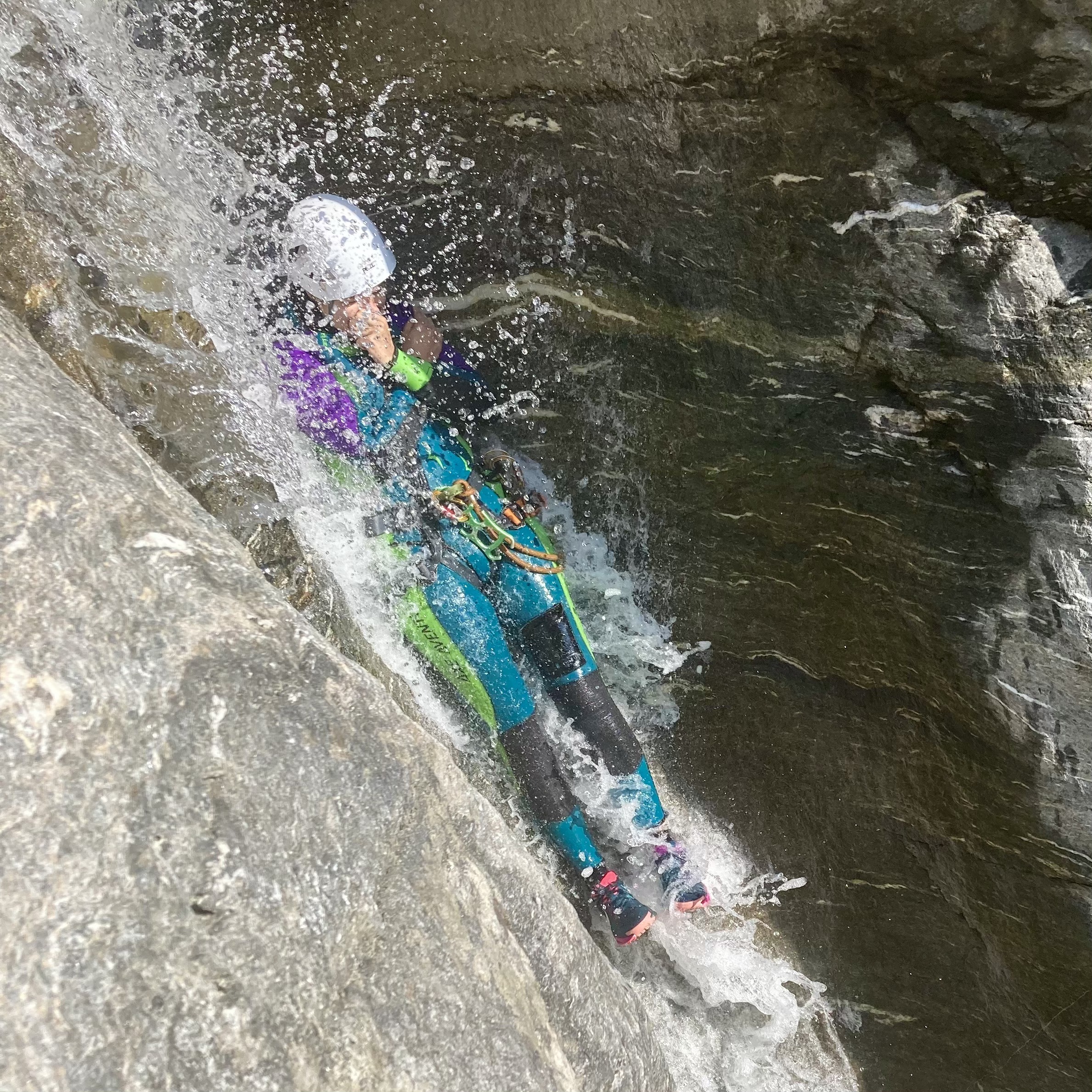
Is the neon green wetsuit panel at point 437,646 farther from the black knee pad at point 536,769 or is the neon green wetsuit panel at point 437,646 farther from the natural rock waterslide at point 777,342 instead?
the natural rock waterslide at point 777,342

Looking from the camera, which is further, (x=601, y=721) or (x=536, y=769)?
(x=601, y=721)

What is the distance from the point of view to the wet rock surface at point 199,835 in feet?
4.75

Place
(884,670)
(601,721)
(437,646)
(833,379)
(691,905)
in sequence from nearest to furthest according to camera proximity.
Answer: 1. (833,379)
2. (884,670)
3. (437,646)
4. (601,721)
5. (691,905)

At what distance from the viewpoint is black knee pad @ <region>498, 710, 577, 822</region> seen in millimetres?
3311

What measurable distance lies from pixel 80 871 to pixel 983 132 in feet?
9.80

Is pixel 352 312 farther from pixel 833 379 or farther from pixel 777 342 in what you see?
pixel 833 379

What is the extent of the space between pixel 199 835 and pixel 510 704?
179 cm

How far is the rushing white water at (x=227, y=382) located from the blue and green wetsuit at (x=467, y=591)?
0.47ft

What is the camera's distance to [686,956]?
362cm

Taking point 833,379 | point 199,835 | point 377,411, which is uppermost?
point 833,379

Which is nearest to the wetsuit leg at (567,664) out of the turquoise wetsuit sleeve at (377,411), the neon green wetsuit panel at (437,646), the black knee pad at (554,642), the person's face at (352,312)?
the black knee pad at (554,642)

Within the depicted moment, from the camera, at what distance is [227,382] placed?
3.15 meters

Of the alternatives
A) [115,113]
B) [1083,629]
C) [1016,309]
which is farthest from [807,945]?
[115,113]

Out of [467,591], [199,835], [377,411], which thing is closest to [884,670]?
[467,591]
